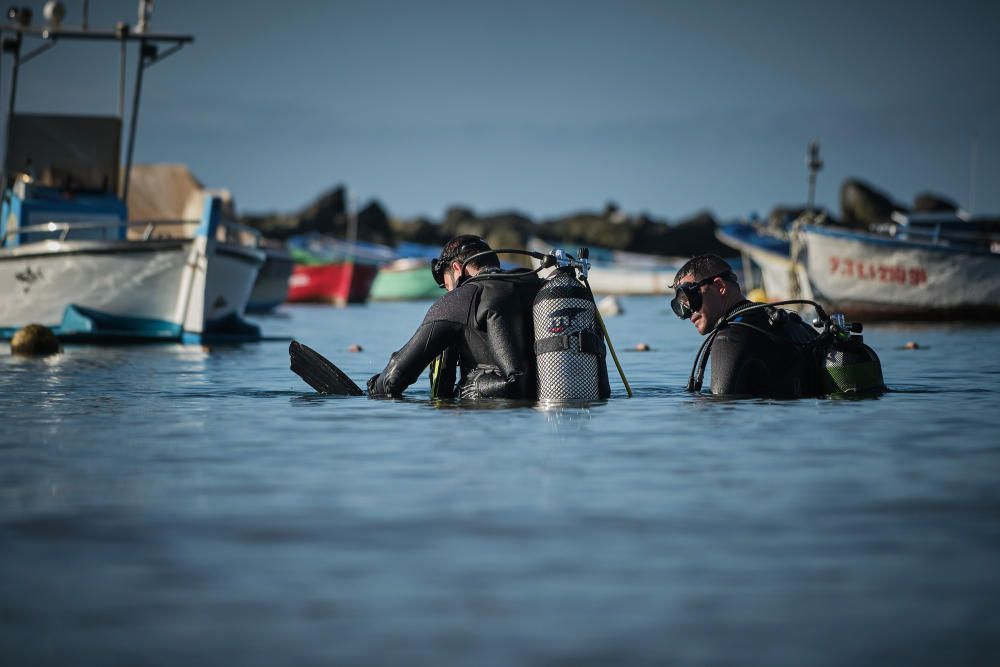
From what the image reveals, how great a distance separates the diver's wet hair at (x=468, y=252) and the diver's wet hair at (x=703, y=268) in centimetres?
123

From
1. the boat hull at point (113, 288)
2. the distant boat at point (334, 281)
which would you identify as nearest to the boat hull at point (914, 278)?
the boat hull at point (113, 288)

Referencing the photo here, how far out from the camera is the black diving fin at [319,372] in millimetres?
9711

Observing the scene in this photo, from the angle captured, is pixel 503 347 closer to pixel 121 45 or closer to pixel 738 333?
pixel 738 333

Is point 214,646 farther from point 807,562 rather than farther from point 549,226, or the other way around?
point 549,226

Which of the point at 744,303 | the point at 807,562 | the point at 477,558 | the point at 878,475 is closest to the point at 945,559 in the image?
the point at 807,562

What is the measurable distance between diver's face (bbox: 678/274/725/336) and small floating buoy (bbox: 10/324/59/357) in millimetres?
9711

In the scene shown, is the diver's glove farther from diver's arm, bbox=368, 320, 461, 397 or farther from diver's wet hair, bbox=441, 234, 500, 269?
diver's wet hair, bbox=441, 234, 500, 269

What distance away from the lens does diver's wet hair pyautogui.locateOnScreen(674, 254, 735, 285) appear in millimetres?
8188

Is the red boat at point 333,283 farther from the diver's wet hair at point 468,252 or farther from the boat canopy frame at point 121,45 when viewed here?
the diver's wet hair at point 468,252

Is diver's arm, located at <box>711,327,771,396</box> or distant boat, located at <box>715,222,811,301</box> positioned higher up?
distant boat, located at <box>715,222,811,301</box>

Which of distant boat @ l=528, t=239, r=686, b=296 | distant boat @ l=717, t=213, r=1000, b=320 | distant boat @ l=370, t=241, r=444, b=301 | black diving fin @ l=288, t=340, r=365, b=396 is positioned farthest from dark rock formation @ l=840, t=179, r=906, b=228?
black diving fin @ l=288, t=340, r=365, b=396

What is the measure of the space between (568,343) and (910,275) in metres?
21.7

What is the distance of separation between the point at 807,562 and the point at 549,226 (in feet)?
320

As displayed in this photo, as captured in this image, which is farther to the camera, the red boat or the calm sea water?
the red boat
